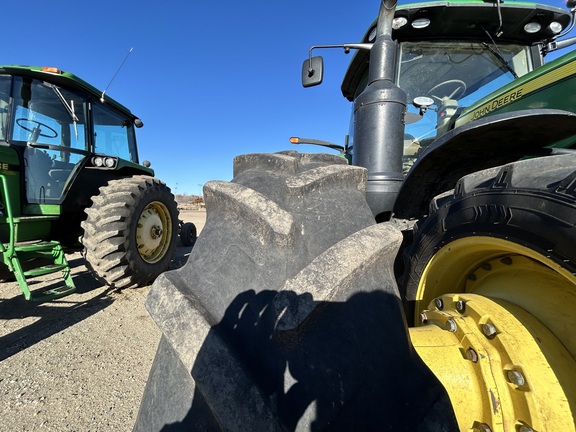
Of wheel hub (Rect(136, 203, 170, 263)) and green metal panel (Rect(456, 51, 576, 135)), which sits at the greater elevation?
green metal panel (Rect(456, 51, 576, 135))

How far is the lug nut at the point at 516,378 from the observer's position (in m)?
0.62

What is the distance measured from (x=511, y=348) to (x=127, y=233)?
3.25 m

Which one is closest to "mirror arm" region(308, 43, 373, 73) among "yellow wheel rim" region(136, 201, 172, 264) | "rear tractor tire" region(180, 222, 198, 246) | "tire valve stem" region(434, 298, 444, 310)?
"tire valve stem" region(434, 298, 444, 310)

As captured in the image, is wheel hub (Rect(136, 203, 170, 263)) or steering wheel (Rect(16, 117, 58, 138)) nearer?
steering wheel (Rect(16, 117, 58, 138))

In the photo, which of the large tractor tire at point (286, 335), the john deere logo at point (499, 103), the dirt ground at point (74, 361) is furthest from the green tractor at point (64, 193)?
the john deere logo at point (499, 103)

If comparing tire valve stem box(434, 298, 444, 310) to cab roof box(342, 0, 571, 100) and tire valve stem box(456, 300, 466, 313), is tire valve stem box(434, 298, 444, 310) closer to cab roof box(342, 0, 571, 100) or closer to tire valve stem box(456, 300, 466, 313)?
tire valve stem box(456, 300, 466, 313)

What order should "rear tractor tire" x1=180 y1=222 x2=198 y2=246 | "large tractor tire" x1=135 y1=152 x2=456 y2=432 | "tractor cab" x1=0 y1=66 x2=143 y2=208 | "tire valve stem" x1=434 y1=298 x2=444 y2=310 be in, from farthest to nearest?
"rear tractor tire" x1=180 y1=222 x2=198 y2=246, "tractor cab" x1=0 y1=66 x2=143 y2=208, "tire valve stem" x1=434 y1=298 x2=444 y2=310, "large tractor tire" x1=135 y1=152 x2=456 y2=432

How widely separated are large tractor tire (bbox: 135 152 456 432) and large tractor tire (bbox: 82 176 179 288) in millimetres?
2592

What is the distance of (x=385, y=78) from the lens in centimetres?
170

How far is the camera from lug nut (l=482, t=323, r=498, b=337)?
68cm

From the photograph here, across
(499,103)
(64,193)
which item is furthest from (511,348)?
(64,193)

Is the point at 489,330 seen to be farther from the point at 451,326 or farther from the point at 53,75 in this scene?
the point at 53,75

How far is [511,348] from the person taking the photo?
0.65 m

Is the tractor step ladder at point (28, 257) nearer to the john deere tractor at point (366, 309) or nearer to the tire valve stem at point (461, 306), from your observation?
the john deere tractor at point (366, 309)
